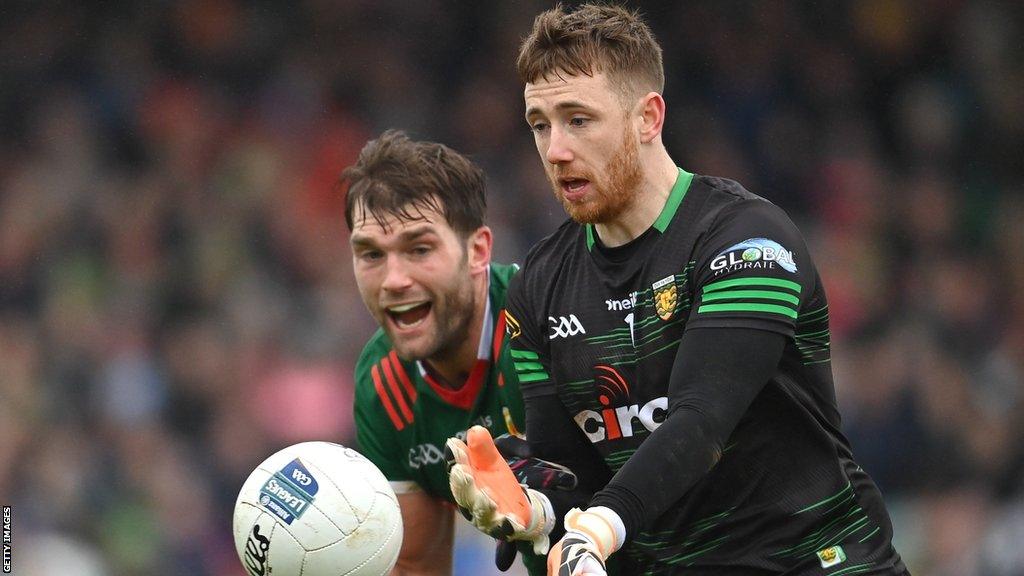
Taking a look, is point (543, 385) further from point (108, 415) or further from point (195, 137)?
point (195, 137)

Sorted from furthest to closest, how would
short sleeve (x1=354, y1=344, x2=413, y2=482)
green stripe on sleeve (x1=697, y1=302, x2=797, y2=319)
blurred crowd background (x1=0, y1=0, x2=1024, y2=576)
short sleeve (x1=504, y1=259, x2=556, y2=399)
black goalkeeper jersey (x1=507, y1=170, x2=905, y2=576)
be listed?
blurred crowd background (x1=0, y1=0, x2=1024, y2=576), short sleeve (x1=354, y1=344, x2=413, y2=482), short sleeve (x1=504, y1=259, x2=556, y2=399), black goalkeeper jersey (x1=507, y1=170, x2=905, y2=576), green stripe on sleeve (x1=697, y1=302, x2=797, y2=319)

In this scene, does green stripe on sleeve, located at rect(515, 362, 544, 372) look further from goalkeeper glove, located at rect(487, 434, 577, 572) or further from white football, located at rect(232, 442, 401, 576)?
white football, located at rect(232, 442, 401, 576)

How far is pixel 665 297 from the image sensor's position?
411 centimetres

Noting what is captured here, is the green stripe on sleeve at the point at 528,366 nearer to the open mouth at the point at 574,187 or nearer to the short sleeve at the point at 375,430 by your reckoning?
the open mouth at the point at 574,187

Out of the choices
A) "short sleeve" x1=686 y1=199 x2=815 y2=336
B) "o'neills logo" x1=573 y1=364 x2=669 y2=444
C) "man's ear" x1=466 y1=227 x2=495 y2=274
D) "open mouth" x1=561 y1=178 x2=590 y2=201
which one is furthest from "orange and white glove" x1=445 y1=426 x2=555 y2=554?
"man's ear" x1=466 y1=227 x2=495 y2=274

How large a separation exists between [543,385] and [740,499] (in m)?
0.72

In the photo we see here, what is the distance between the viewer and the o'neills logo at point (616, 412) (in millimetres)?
4211

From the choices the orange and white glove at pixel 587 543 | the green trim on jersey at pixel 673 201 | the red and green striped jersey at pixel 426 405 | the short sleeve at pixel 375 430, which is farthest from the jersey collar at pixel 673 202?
the short sleeve at pixel 375 430

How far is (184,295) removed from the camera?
10375mm

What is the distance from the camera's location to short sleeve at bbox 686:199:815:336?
3.87 metres

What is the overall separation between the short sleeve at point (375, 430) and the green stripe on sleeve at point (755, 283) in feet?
7.19

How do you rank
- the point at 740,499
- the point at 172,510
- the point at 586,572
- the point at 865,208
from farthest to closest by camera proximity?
the point at 865,208, the point at 172,510, the point at 740,499, the point at 586,572

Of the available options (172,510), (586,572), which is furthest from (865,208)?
(586,572)

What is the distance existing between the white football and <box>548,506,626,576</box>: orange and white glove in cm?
129
